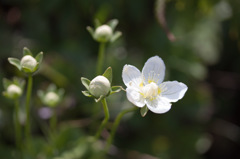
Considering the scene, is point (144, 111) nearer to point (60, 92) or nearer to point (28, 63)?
point (28, 63)

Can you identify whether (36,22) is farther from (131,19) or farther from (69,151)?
(69,151)

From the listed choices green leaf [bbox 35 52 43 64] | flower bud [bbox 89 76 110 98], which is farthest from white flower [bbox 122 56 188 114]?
green leaf [bbox 35 52 43 64]

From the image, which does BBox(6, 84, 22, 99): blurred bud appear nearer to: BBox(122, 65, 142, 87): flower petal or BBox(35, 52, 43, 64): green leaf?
BBox(35, 52, 43, 64): green leaf

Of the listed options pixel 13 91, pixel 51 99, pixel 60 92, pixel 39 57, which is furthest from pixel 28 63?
pixel 60 92

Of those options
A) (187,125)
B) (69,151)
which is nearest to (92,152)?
(69,151)

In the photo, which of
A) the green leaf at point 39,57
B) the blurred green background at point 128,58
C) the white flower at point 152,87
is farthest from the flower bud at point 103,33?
the blurred green background at point 128,58

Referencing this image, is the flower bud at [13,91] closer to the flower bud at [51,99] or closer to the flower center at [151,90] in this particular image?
the flower bud at [51,99]

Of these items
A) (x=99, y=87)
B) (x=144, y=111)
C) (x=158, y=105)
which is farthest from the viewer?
(x=158, y=105)
